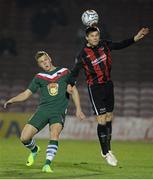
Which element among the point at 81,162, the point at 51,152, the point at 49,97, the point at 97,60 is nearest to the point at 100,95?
the point at 97,60

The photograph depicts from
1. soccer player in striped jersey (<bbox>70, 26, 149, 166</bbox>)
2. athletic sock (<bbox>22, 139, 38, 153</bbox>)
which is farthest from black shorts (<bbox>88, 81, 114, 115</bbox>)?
athletic sock (<bbox>22, 139, 38, 153</bbox>)

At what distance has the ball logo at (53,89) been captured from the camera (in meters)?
10.2

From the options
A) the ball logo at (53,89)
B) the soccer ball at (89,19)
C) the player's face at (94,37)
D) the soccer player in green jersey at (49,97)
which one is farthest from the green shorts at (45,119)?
the soccer ball at (89,19)

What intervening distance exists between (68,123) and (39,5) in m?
7.04

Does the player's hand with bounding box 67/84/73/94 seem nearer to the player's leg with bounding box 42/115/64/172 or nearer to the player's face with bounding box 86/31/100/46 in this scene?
the player's leg with bounding box 42/115/64/172

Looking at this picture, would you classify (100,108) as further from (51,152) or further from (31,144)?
(51,152)

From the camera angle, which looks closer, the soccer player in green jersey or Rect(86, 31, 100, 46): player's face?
the soccer player in green jersey

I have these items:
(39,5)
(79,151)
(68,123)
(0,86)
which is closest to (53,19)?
(39,5)

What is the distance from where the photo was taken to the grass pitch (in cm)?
932

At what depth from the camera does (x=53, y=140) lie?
984 centimetres

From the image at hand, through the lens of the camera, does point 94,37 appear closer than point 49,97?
No

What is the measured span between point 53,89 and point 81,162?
1.95 meters

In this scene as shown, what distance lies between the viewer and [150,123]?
60.2 ft

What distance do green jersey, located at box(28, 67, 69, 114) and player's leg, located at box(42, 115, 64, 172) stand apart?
0.13m
